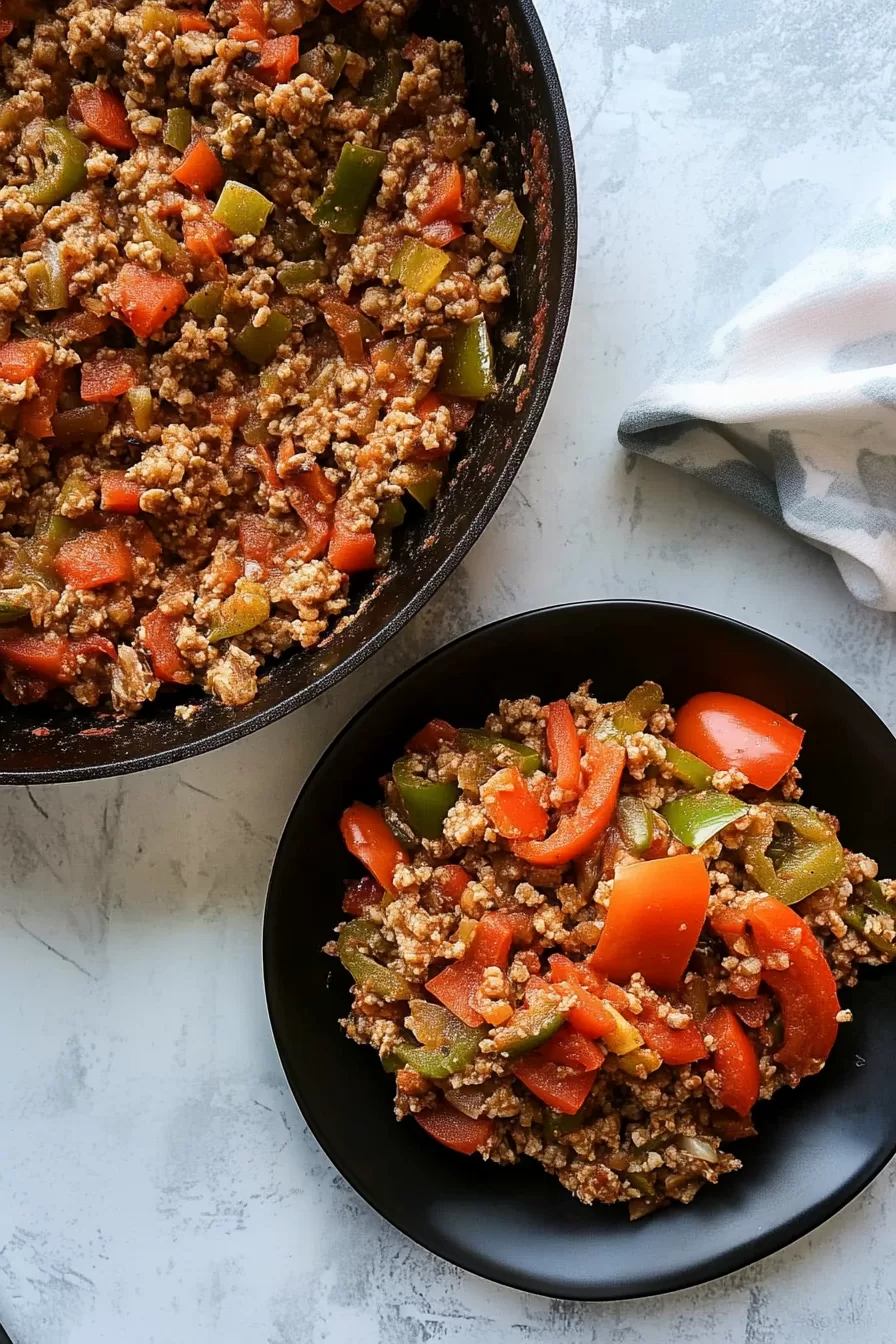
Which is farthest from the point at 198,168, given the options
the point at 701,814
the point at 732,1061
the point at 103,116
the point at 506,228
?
the point at 732,1061

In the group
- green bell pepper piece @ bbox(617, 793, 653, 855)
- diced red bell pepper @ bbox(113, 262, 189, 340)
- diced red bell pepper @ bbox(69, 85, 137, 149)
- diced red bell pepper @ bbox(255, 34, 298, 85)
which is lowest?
green bell pepper piece @ bbox(617, 793, 653, 855)

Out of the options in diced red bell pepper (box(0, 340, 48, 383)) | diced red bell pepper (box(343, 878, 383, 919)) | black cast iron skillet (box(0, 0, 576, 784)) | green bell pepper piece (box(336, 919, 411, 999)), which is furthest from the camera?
diced red bell pepper (box(343, 878, 383, 919))

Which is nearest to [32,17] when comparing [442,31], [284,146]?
[284,146]

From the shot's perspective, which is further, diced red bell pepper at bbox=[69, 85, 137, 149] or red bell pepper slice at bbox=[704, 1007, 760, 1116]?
red bell pepper slice at bbox=[704, 1007, 760, 1116]

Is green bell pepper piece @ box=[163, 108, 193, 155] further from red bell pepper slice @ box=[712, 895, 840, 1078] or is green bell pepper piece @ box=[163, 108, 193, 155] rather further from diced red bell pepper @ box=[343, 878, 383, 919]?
red bell pepper slice @ box=[712, 895, 840, 1078]

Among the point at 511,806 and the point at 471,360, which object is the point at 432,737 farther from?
the point at 471,360

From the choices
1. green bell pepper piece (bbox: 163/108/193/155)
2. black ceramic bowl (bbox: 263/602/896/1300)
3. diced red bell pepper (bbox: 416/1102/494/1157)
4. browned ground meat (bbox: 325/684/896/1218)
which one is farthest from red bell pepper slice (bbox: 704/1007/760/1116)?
green bell pepper piece (bbox: 163/108/193/155)

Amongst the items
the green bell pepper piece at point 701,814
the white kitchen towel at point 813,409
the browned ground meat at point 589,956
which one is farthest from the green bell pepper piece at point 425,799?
the white kitchen towel at point 813,409
